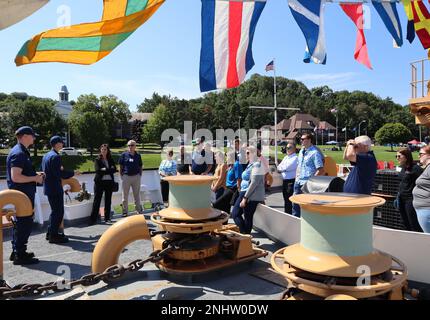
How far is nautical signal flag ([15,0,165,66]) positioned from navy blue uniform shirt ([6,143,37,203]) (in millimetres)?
2170

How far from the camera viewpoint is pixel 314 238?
8.87 ft

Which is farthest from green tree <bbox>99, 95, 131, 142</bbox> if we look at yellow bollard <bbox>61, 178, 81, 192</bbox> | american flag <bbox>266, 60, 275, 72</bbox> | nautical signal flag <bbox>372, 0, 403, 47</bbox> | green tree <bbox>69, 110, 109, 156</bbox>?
nautical signal flag <bbox>372, 0, 403, 47</bbox>

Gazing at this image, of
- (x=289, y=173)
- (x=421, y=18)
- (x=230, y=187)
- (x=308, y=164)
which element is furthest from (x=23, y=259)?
(x=421, y=18)

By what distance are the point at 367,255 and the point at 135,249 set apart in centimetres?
412

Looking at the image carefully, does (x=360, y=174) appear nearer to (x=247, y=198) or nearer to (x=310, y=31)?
(x=247, y=198)

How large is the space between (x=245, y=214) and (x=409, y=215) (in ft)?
8.69

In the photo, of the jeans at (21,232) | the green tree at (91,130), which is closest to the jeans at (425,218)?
the jeans at (21,232)

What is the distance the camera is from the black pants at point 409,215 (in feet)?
18.2

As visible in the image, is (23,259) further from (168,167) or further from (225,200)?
(168,167)

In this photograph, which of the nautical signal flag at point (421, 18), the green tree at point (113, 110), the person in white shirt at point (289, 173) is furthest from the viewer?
the green tree at point (113, 110)

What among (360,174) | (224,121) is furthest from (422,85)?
(224,121)

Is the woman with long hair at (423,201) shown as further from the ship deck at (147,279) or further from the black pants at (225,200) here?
the black pants at (225,200)

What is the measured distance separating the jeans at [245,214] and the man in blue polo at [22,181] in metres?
3.26

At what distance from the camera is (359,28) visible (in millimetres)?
7242
